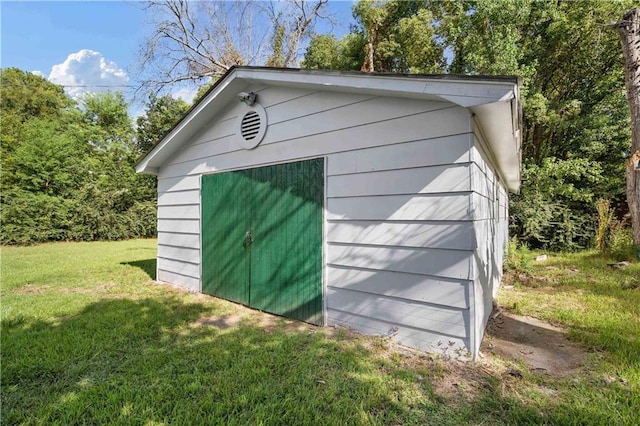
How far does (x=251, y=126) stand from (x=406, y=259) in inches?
113

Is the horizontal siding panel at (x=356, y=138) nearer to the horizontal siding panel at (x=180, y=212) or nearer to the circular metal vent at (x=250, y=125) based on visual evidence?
the circular metal vent at (x=250, y=125)

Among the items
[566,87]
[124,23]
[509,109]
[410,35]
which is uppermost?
[410,35]

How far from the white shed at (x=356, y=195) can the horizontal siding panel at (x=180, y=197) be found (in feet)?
0.81

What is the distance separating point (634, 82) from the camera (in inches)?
191

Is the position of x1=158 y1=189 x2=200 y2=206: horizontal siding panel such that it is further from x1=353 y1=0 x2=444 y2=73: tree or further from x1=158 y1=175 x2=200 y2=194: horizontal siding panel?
x1=353 y1=0 x2=444 y2=73: tree

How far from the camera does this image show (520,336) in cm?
333

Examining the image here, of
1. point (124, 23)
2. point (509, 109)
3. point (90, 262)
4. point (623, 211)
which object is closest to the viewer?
point (509, 109)

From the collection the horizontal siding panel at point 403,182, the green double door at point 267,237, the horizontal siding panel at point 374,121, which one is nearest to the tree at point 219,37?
the green double door at point 267,237

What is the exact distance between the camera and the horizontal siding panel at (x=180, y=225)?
17.0 ft

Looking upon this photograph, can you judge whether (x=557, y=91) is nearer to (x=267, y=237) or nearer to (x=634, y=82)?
(x=634, y=82)

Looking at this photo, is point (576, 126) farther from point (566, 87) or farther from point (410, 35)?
point (410, 35)

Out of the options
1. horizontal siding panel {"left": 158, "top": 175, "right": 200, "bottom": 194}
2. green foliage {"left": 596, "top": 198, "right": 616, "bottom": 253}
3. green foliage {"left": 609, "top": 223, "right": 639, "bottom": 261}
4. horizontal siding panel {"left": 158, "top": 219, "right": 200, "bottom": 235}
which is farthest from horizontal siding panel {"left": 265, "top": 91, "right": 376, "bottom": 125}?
green foliage {"left": 596, "top": 198, "right": 616, "bottom": 253}

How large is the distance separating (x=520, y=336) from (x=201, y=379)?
3.33 metres

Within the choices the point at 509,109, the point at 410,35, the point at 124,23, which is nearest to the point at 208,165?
the point at 509,109
